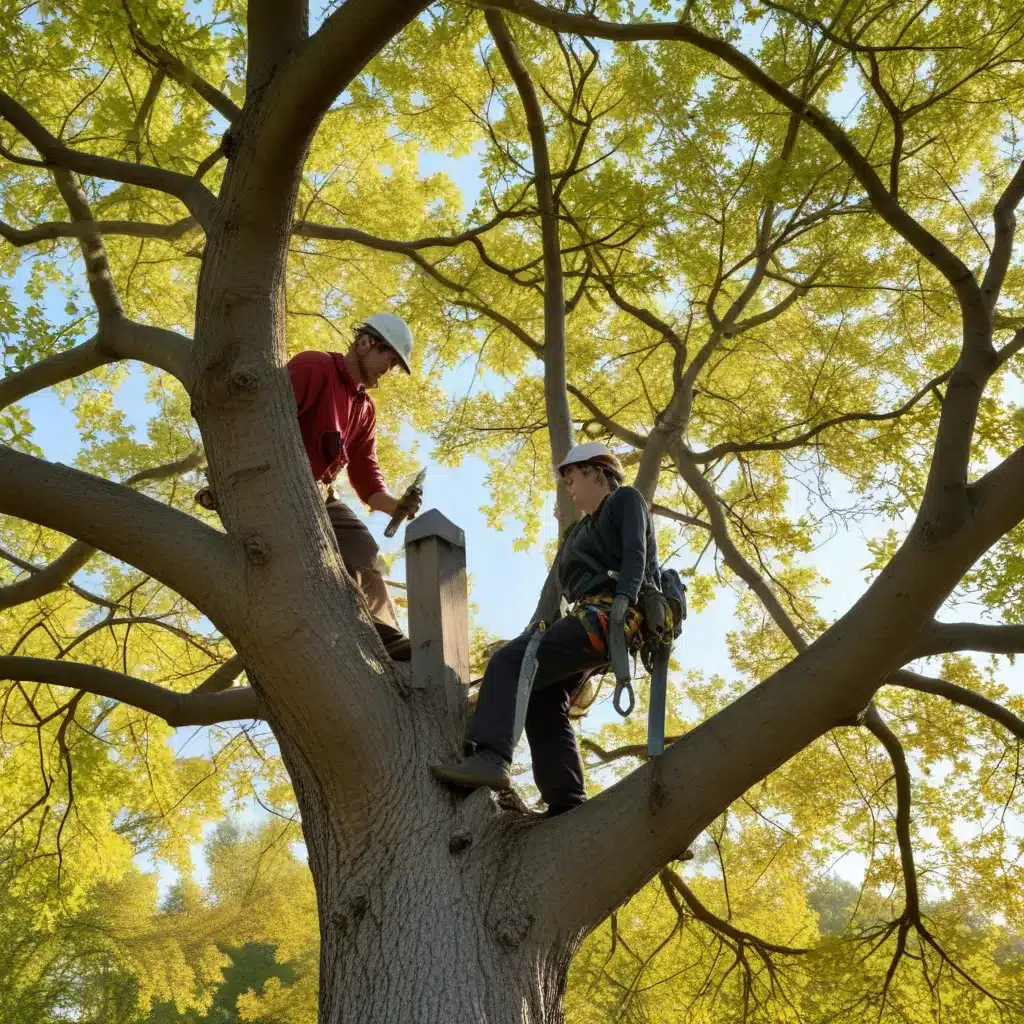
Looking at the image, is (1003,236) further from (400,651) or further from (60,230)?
(60,230)

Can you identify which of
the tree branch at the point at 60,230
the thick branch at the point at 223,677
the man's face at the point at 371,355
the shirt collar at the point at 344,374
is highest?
the tree branch at the point at 60,230

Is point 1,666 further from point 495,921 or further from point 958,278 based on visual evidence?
point 958,278

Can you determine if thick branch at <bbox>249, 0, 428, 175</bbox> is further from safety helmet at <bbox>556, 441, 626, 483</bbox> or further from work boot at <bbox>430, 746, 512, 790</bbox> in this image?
work boot at <bbox>430, 746, 512, 790</bbox>

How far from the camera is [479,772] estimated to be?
2.76 meters

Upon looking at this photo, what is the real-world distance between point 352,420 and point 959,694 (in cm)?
300

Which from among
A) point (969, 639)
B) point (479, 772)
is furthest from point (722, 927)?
point (479, 772)

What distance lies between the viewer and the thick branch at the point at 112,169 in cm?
370

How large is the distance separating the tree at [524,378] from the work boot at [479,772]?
6 cm

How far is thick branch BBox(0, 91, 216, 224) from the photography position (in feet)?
12.1

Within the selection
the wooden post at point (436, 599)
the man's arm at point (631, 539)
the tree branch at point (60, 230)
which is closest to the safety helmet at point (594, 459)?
the man's arm at point (631, 539)

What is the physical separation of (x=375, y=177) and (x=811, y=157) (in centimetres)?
416

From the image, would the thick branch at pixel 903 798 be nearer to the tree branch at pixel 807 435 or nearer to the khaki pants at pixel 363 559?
the tree branch at pixel 807 435

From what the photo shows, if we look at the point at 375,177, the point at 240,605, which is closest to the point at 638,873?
A: the point at 240,605

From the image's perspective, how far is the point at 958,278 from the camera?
3.12m
